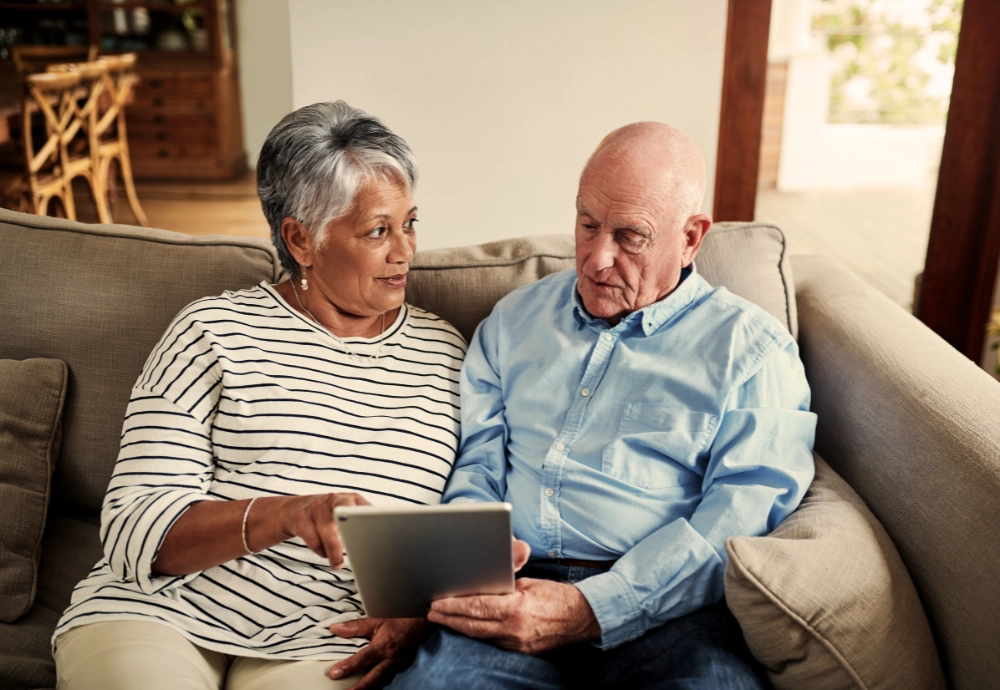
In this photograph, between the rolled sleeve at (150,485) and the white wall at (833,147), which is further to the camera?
the white wall at (833,147)

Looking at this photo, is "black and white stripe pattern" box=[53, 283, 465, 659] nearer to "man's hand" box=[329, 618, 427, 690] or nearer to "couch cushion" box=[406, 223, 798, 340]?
"man's hand" box=[329, 618, 427, 690]

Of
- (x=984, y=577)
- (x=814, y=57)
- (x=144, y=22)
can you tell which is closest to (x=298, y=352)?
(x=984, y=577)

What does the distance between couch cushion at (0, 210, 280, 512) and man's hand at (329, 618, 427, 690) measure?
582mm

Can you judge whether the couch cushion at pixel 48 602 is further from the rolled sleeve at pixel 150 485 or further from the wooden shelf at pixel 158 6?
the wooden shelf at pixel 158 6

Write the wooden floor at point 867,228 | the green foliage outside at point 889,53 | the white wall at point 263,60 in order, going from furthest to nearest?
the white wall at point 263,60 → the wooden floor at point 867,228 → the green foliage outside at point 889,53

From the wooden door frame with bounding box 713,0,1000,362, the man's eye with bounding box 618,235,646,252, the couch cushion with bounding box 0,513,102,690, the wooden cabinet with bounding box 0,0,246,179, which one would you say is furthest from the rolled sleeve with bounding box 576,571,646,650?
the wooden cabinet with bounding box 0,0,246,179

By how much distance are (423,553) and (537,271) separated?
2.45ft

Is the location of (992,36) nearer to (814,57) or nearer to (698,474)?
(814,57)

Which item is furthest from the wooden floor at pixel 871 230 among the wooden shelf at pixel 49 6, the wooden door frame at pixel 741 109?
the wooden shelf at pixel 49 6

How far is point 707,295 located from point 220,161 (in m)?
5.38

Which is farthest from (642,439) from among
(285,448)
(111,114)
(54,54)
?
(54,54)

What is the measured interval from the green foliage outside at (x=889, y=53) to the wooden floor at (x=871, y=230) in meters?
0.26

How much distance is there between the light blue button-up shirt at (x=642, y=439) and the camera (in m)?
1.18

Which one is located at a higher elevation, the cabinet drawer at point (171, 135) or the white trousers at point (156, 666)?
the cabinet drawer at point (171, 135)
